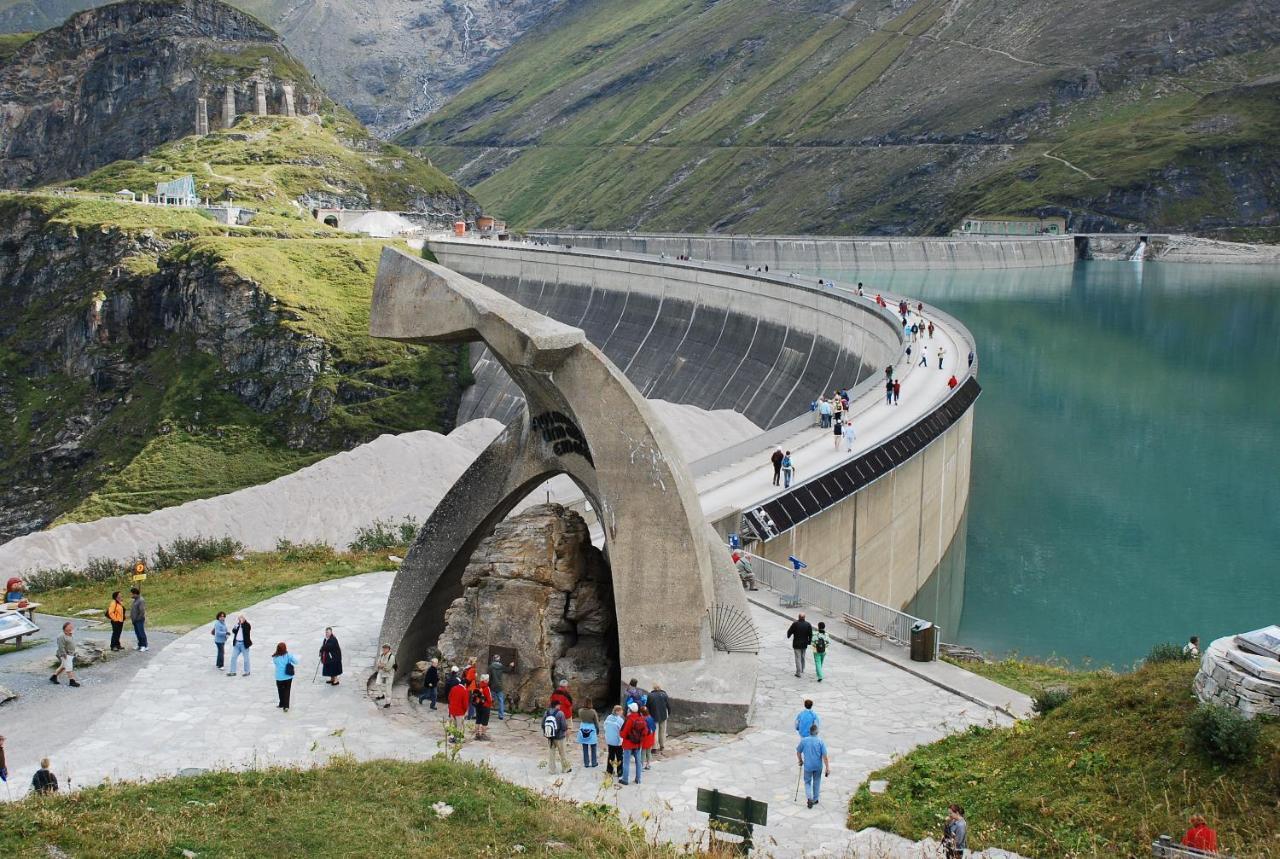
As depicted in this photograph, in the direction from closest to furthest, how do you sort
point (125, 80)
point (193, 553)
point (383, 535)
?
point (193, 553) → point (383, 535) → point (125, 80)

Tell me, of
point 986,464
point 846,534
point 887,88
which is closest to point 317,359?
point 986,464

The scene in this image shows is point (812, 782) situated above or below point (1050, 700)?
below

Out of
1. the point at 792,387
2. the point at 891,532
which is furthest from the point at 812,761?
the point at 792,387

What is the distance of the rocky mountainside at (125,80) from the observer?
491 ft

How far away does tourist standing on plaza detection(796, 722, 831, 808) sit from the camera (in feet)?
49.9

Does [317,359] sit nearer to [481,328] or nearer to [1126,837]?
[481,328]

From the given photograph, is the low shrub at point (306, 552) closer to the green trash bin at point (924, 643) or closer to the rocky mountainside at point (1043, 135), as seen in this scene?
the green trash bin at point (924, 643)

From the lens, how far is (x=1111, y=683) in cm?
1570

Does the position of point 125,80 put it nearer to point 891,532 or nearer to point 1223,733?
point 891,532

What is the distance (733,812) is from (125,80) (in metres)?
163

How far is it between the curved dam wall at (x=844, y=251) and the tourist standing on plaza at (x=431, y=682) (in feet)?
348

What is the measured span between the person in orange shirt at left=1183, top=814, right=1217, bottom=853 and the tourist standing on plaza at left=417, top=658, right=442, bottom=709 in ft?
35.5

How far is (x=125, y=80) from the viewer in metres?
157

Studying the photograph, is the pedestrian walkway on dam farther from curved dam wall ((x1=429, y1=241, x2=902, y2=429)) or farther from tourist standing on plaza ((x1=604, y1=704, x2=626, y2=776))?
curved dam wall ((x1=429, y1=241, x2=902, y2=429))
